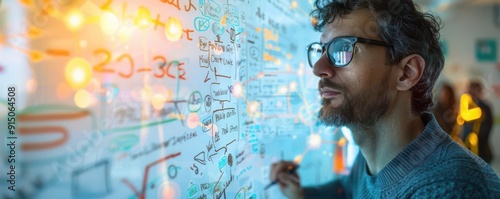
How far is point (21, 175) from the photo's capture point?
0.55 metres

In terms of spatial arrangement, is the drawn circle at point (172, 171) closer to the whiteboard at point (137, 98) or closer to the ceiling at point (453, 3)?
the whiteboard at point (137, 98)

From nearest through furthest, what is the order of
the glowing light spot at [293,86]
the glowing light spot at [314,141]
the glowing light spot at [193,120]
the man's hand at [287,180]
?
the glowing light spot at [193,120]
the man's hand at [287,180]
the glowing light spot at [293,86]
the glowing light spot at [314,141]

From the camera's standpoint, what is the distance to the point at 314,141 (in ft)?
5.53

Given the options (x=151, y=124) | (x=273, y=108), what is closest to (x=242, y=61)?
(x=273, y=108)

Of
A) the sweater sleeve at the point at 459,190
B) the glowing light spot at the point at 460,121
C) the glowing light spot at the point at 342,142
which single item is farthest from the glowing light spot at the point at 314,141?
the glowing light spot at the point at 460,121

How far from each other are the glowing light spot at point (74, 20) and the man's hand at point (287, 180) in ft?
2.99

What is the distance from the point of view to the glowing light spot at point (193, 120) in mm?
861

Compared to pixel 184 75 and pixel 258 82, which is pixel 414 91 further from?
pixel 184 75

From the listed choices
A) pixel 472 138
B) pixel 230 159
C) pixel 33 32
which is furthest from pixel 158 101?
pixel 472 138

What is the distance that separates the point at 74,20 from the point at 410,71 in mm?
953

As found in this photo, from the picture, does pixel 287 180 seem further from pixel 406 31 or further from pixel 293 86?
pixel 406 31

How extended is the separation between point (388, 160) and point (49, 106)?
93 centimetres

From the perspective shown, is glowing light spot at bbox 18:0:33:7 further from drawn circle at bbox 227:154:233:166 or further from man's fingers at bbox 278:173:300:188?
man's fingers at bbox 278:173:300:188

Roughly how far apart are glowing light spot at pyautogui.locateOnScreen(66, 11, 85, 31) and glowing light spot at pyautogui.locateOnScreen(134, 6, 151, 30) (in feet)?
0.38
